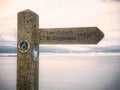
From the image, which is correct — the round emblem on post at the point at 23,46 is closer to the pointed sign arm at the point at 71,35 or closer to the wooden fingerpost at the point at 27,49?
the wooden fingerpost at the point at 27,49

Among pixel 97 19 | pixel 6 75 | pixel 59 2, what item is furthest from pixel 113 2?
pixel 6 75

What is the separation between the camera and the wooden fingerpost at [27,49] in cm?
167

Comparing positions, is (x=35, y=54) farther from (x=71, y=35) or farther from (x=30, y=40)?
(x=71, y=35)

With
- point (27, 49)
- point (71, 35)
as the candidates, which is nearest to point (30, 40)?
point (27, 49)

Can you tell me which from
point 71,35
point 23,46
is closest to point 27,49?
point 23,46

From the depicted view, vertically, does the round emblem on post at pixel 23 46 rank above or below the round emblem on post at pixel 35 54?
above

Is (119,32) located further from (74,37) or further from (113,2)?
(74,37)

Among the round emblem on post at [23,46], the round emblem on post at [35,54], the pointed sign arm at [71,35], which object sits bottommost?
the round emblem on post at [35,54]

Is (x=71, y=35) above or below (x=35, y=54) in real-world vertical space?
above

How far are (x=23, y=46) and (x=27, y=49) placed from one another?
0.05 metres

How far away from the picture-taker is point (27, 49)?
1.67 m

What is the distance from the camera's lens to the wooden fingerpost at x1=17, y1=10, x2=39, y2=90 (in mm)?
1669

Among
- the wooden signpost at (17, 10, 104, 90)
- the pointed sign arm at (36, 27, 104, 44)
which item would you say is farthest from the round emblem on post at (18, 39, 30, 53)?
the pointed sign arm at (36, 27, 104, 44)

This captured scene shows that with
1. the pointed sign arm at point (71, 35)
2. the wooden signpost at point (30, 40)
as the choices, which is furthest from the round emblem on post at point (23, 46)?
the pointed sign arm at point (71, 35)
